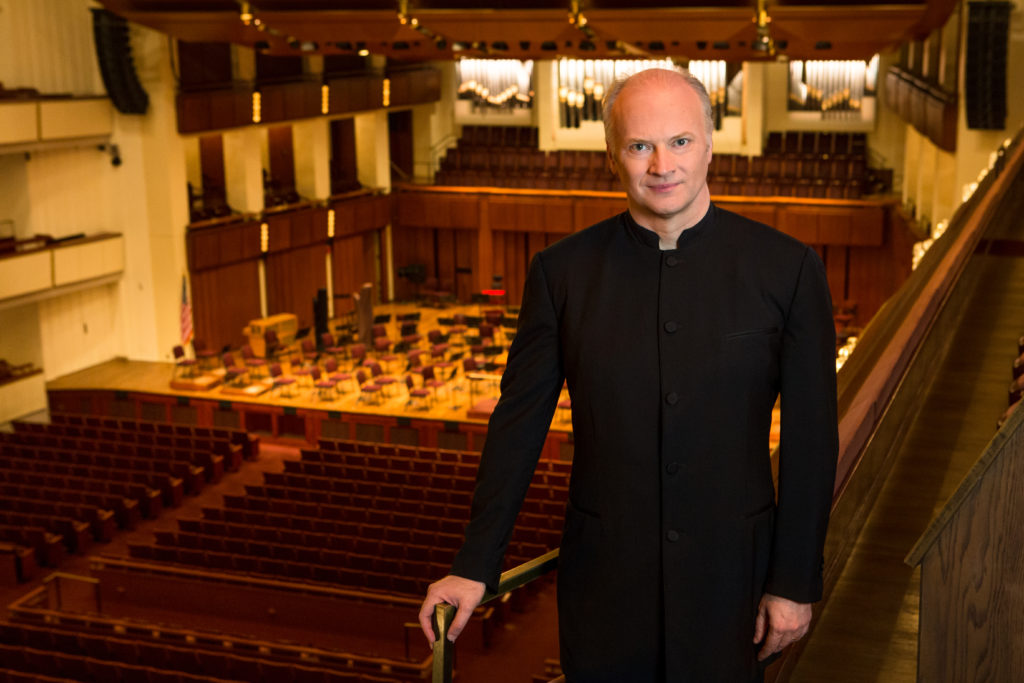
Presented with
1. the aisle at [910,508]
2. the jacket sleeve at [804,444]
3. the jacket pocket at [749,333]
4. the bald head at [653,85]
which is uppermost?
the bald head at [653,85]

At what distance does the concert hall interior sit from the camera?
11.6ft

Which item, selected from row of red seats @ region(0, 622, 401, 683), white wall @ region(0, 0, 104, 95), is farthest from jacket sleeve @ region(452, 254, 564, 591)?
white wall @ region(0, 0, 104, 95)

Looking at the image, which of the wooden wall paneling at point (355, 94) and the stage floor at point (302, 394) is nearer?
the stage floor at point (302, 394)

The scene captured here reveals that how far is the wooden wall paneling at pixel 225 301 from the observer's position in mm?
17516

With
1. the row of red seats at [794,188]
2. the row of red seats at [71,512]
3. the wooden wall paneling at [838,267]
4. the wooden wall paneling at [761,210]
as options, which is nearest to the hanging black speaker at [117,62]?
the row of red seats at [71,512]

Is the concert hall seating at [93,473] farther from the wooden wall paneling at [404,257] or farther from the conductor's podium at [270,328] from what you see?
the wooden wall paneling at [404,257]

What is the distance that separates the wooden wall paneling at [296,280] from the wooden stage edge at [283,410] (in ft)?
9.89

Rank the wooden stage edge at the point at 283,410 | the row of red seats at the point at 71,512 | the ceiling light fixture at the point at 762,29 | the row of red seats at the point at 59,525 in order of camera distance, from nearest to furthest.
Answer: the row of red seats at the point at 59,525 → the row of red seats at the point at 71,512 → the ceiling light fixture at the point at 762,29 → the wooden stage edge at the point at 283,410

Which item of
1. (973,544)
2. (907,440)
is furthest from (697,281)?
(907,440)

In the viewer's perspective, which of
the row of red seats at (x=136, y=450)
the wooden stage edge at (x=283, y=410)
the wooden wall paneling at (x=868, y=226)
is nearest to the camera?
the row of red seats at (x=136, y=450)

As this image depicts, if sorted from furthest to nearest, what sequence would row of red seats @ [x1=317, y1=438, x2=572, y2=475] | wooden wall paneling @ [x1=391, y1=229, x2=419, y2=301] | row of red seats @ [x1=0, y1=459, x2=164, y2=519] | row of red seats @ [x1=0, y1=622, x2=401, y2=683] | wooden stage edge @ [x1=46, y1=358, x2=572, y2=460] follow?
1. wooden wall paneling @ [x1=391, y1=229, x2=419, y2=301]
2. wooden stage edge @ [x1=46, y1=358, x2=572, y2=460]
3. row of red seats @ [x1=317, y1=438, x2=572, y2=475]
4. row of red seats @ [x1=0, y1=459, x2=164, y2=519]
5. row of red seats @ [x1=0, y1=622, x2=401, y2=683]

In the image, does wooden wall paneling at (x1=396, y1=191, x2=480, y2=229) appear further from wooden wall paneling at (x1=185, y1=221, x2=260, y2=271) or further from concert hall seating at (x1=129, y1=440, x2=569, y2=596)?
concert hall seating at (x1=129, y1=440, x2=569, y2=596)

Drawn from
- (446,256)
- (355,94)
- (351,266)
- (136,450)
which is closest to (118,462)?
(136,450)

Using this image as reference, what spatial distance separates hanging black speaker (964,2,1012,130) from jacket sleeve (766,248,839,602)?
1266 cm
